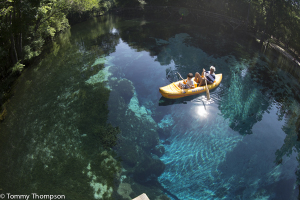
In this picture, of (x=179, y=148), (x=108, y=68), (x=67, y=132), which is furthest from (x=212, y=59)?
(x=67, y=132)

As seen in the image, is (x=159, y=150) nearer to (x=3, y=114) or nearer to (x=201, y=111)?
(x=201, y=111)

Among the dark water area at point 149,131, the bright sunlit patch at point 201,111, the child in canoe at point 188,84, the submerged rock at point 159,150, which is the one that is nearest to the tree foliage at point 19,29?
the dark water area at point 149,131

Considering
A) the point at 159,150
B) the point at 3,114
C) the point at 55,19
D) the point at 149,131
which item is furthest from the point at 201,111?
the point at 55,19

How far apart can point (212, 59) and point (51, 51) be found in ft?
49.0

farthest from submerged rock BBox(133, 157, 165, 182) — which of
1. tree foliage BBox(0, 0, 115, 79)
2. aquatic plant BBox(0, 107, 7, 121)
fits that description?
tree foliage BBox(0, 0, 115, 79)

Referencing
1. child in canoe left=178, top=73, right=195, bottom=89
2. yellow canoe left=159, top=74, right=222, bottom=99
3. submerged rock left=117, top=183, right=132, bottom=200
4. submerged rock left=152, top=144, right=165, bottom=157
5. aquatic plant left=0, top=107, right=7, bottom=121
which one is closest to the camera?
submerged rock left=117, top=183, right=132, bottom=200

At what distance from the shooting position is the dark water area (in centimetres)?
691

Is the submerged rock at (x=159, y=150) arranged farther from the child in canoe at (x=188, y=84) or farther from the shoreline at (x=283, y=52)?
the shoreline at (x=283, y=52)

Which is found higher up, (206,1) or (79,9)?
(206,1)

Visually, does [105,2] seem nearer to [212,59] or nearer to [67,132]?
[212,59]

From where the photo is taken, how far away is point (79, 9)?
27.2 meters

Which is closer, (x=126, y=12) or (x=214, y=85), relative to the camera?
(x=214, y=85)

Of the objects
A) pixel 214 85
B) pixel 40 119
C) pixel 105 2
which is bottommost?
pixel 40 119

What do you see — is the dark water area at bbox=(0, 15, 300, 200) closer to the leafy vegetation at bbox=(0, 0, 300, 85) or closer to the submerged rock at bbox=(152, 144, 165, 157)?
the submerged rock at bbox=(152, 144, 165, 157)
